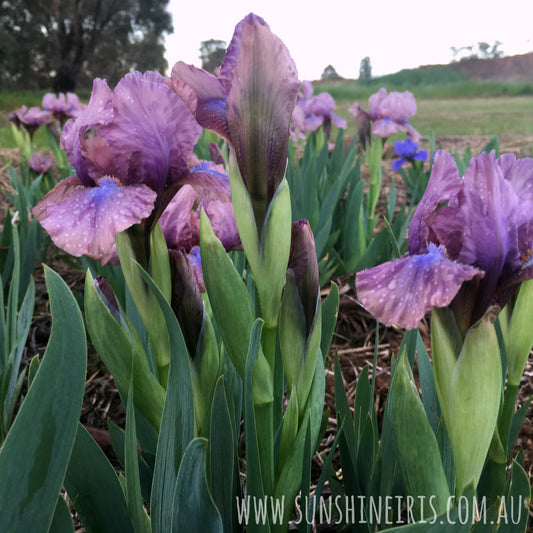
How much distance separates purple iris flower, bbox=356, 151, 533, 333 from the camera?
507 millimetres

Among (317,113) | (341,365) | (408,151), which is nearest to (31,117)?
(317,113)

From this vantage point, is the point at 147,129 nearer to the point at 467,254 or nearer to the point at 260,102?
the point at 260,102

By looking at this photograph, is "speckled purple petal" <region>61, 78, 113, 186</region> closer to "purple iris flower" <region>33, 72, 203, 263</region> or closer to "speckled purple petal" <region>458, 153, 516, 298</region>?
"purple iris flower" <region>33, 72, 203, 263</region>

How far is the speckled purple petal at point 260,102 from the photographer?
0.58m

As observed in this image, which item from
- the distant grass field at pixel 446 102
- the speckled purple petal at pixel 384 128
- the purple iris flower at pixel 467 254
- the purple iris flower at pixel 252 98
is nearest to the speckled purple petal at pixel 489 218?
the purple iris flower at pixel 467 254

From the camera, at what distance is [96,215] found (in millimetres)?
668

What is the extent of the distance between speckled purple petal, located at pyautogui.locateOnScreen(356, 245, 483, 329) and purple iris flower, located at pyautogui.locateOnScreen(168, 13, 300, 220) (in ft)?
0.59

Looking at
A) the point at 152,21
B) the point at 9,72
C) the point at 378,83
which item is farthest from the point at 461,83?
the point at 9,72

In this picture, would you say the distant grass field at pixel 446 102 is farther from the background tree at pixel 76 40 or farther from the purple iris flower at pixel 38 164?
the purple iris flower at pixel 38 164

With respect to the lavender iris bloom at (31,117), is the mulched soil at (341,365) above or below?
below

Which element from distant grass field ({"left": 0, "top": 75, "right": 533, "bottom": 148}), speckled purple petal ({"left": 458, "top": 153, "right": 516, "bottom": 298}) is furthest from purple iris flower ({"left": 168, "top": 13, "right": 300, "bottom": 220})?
distant grass field ({"left": 0, "top": 75, "right": 533, "bottom": 148})

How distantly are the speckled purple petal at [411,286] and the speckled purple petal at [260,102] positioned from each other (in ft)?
0.60

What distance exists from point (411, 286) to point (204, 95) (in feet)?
1.12

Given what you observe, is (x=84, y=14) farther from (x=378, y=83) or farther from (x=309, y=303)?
(x=309, y=303)
